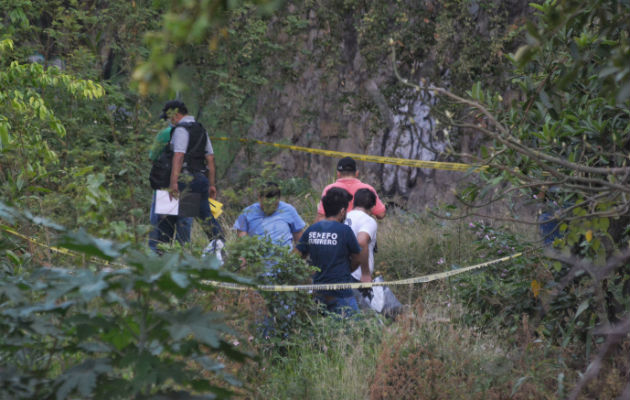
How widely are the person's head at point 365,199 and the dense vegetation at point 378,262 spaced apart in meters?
0.86

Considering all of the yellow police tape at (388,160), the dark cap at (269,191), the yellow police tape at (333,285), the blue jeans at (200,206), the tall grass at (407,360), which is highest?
the yellow police tape at (388,160)

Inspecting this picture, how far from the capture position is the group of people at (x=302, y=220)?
6.20 m

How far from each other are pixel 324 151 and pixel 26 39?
17.4 feet

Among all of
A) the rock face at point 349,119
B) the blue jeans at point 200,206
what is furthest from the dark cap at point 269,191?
the rock face at point 349,119

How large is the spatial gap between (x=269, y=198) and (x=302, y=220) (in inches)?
29.8

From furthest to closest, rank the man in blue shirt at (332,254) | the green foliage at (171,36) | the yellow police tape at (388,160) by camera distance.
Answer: the yellow police tape at (388,160) < the man in blue shirt at (332,254) < the green foliage at (171,36)

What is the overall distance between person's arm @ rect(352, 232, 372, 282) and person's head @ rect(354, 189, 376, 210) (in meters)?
0.50

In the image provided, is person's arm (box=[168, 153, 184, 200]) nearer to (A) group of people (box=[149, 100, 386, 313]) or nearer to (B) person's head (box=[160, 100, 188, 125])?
(A) group of people (box=[149, 100, 386, 313])

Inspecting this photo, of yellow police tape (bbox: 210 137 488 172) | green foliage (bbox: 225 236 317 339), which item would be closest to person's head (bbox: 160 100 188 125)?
green foliage (bbox: 225 236 317 339)

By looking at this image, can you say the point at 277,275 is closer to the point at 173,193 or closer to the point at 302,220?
the point at 173,193

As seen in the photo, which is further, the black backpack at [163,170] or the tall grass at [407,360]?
the black backpack at [163,170]

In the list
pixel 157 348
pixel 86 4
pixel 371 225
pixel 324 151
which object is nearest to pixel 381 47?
pixel 324 151

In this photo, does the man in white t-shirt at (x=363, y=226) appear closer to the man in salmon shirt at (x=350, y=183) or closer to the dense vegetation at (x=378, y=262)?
the dense vegetation at (x=378, y=262)

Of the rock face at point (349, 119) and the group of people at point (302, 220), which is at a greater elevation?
the rock face at point (349, 119)
